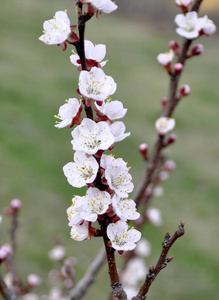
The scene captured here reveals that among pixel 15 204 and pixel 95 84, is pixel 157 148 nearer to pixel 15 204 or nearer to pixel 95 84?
pixel 15 204

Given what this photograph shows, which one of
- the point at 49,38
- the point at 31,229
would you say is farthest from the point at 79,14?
the point at 31,229

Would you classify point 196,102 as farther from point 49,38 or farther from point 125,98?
point 49,38

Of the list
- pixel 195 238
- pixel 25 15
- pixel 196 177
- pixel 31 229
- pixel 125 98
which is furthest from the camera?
pixel 25 15

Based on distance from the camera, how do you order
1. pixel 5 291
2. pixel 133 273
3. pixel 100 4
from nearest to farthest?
pixel 100 4 → pixel 5 291 → pixel 133 273

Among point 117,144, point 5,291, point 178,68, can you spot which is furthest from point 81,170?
point 117,144

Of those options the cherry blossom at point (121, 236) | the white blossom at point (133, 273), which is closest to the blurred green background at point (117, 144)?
the white blossom at point (133, 273)

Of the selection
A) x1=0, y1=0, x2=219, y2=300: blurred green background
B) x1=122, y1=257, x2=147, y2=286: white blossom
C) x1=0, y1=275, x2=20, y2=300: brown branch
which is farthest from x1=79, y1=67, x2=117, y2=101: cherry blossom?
x1=0, y1=0, x2=219, y2=300: blurred green background

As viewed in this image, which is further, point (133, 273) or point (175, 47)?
point (133, 273)

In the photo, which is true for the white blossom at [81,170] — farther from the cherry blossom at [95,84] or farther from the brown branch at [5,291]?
the brown branch at [5,291]
